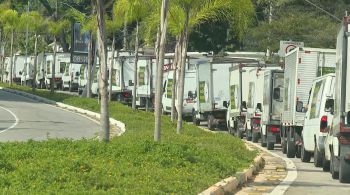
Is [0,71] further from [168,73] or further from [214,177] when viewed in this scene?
[214,177]

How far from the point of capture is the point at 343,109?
17656mm

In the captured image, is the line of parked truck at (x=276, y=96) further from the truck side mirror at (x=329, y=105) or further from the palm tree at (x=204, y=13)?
the palm tree at (x=204, y=13)

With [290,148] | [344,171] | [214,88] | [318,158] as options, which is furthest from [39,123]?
[344,171]

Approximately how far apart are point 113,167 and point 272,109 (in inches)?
615

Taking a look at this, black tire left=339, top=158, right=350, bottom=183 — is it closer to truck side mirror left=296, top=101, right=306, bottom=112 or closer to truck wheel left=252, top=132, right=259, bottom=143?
truck side mirror left=296, top=101, right=306, bottom=112

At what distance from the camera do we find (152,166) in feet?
54.5

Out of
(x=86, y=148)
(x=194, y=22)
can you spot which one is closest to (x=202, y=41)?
(x=194, y=22)

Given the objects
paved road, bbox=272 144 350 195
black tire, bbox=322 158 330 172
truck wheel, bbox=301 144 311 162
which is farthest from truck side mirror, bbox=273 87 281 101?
black tire, bbox=322 158 330 172

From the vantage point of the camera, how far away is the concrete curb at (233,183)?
14316 millimetres

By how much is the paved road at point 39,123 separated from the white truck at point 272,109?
5760 millimetres

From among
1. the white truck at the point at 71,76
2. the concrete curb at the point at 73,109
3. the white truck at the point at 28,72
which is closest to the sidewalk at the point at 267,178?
the concrete curb at the point at 73,109

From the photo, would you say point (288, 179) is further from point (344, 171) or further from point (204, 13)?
point (204, 13)

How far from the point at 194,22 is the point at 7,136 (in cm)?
718

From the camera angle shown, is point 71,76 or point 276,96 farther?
point 71,76
